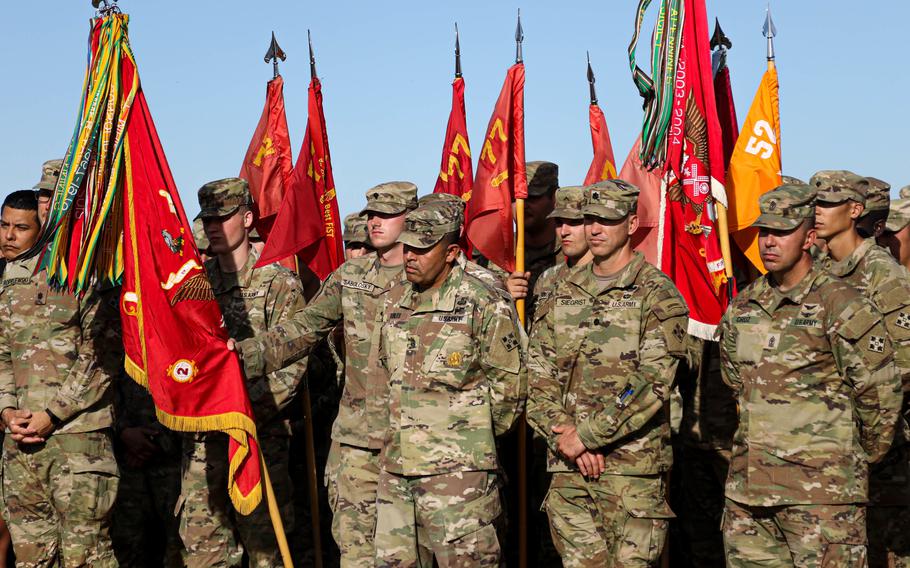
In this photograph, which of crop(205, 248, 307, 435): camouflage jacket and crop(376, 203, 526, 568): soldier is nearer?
crop(376, 203, 526, 568): soldier

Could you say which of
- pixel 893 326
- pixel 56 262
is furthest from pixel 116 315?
pixel 893 326

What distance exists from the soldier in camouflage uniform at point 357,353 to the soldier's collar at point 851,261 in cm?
271

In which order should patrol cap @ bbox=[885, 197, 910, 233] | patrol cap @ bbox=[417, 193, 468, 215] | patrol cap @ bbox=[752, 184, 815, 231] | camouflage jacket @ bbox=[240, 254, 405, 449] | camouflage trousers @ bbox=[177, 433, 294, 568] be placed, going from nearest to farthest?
patrol cap @ bbox=[752, 184, 815, 231] → patrol cap @ bbox=[417, 193, 468, 215] → camouflage jacket @ bbox=[240, 254, 405, 449] → camouflage trousers @ bbox=[177, 433, 294, 568] → patrol cap @ bbox=[885, 197, 910, 233]

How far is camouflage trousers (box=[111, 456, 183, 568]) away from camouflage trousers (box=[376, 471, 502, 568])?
9.85 feet

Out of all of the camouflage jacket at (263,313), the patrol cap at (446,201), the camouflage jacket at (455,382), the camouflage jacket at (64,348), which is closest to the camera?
the camouflage jacket at (455,382)

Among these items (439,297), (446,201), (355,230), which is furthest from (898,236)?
(355,230)

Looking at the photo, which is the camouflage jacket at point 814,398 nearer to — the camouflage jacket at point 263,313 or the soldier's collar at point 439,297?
the soldier's collar at point 439,297

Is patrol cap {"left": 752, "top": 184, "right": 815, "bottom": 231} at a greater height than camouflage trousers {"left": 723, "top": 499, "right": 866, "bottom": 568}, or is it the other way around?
patrol cap {"left": 752, "top": 184, "right": 815, "bottom": 231}

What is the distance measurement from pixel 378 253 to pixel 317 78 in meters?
3.18

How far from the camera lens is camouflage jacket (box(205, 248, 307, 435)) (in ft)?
26.2

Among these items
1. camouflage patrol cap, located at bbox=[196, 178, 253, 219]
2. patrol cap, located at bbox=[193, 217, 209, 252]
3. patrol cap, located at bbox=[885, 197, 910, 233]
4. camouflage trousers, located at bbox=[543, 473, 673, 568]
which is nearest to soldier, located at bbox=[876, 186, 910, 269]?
patrol cap, located at bbox=[885, 197, 910, 233]

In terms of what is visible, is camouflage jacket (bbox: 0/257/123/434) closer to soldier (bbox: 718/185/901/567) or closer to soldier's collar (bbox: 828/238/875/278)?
soldier (bbox: 718/185/901/567)

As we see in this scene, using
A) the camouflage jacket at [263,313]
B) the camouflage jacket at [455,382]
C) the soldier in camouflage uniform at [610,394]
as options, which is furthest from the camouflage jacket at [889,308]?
the camouflage jacket at [263,313]

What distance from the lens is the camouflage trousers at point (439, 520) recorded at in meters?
6.50
